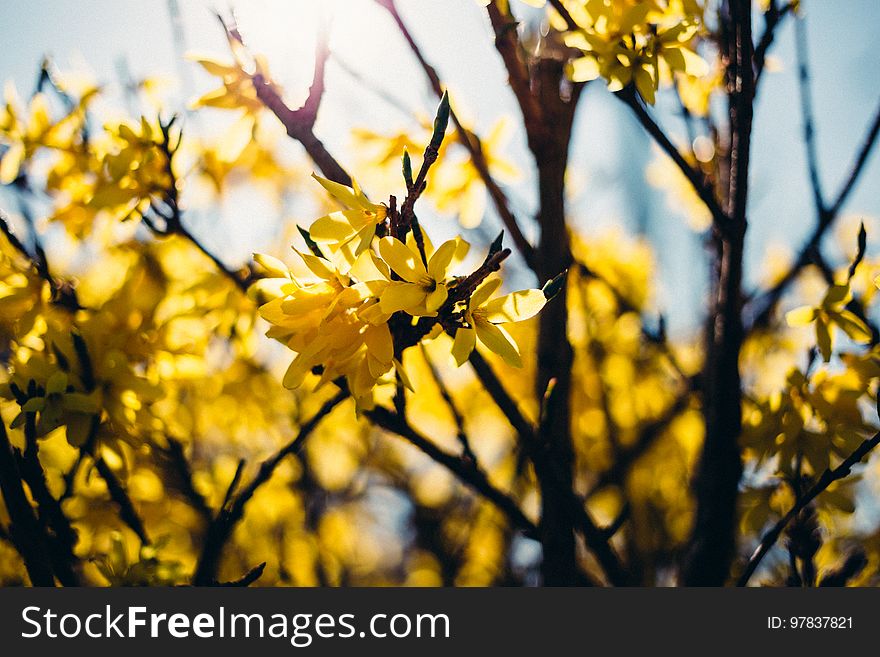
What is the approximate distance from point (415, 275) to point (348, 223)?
132 mm

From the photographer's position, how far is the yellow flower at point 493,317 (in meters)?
0.99

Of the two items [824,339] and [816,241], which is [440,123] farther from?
[816,241]

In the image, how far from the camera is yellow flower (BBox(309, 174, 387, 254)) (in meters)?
0.98

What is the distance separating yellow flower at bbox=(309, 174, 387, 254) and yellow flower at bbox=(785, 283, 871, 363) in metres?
1.08

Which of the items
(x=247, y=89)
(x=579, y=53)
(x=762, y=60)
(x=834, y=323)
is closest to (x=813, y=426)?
(x=834, y=323)

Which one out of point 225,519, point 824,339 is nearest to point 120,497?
point 225,519

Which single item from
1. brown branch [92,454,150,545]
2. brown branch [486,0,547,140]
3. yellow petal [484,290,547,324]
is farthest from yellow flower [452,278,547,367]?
brown branch [92,454,150,545]

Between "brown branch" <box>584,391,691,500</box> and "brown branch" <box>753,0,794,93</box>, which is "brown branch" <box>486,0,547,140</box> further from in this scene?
"brown branch" <box>584,391,691,500</box>

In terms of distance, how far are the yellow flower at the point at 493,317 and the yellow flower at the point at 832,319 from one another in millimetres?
859

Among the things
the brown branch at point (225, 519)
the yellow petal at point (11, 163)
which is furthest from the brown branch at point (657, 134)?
the yellow petal at point (11, 163)

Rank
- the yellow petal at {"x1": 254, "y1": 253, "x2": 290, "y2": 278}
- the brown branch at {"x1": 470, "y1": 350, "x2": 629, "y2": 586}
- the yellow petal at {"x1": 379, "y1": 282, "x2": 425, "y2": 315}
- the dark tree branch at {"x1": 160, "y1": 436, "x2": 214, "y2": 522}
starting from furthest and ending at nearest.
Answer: the dark tree branch at {"x1": 160, "y1": 436, "x2": 214, "y2": 522}
the brown branch at {"x1": 470, "y1": 350, "x2": 629, "y2": 586}
the yellow petal at {"x1": 254, "y1": 253, "x2": 290, "y2": 278}
the yellow petal at {"x1": 379, "y1": 282, "x2": 425, "y2": 315}

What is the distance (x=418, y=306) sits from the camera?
38.0 inches

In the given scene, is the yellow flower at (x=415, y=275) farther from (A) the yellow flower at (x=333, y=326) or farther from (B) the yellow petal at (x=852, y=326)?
(B) the yellow petal at (x=852, y=326)

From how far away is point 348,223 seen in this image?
1003mm
